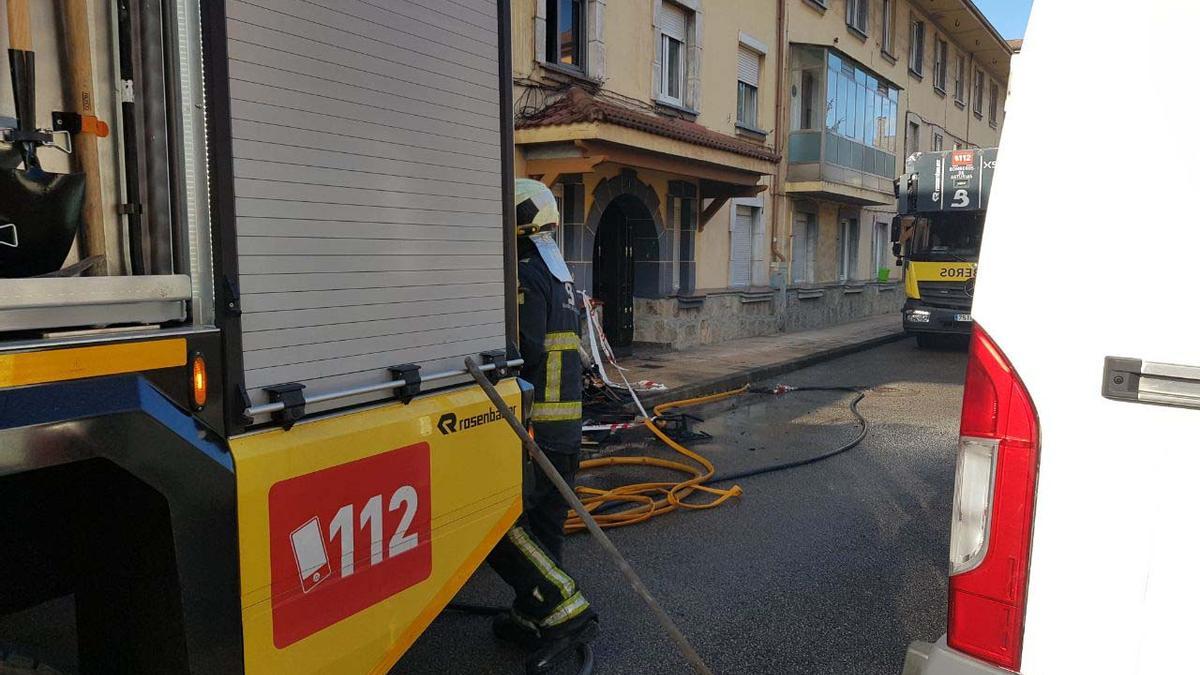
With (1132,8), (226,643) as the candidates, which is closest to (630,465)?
(226,643)

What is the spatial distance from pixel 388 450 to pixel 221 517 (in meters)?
0.55

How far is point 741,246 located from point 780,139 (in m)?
2.58

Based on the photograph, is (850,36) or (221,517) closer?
(221,517)

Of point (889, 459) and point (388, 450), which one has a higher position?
point (388, 450)

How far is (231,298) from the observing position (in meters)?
1.78

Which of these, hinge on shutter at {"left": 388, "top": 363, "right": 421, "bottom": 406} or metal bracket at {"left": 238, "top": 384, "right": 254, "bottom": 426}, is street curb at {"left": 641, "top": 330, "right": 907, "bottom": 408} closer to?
hinge on shutter at {"left": 388, "top": 363, "right": 421, "bottom": 406}

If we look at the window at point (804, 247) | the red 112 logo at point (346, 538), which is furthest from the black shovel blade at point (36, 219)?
the window at point (804, 247)

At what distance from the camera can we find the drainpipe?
636 inches

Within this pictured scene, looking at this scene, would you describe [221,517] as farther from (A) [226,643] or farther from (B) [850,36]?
(B) [850,36]

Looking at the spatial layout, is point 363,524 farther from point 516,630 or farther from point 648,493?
point 648,493

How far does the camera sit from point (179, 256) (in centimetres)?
177

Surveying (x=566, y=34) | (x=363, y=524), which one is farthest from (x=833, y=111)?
(x=363, y=524)

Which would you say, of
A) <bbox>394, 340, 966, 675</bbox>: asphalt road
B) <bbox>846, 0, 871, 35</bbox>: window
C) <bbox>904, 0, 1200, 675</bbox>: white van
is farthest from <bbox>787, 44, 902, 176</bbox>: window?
<bbox>904, 0, 1200, 675</bbox>: white van

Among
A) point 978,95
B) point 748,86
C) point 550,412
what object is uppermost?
point 978,95
